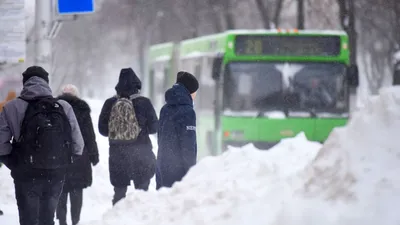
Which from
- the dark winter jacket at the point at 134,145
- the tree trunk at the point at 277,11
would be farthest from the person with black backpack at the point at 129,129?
the tree trunk at the point at 277,11

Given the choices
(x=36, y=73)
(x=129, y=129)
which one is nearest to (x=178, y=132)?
(x=129, y=129)

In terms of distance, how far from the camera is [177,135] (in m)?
7.86

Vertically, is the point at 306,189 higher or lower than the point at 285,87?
lower

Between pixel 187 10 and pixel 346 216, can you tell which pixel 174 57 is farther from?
pixel 346 216

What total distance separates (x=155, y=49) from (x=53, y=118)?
17.8 meters

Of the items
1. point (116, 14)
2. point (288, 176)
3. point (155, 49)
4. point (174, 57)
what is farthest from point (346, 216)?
point (116, 14)

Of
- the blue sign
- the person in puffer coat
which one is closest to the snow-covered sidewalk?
the blue sign

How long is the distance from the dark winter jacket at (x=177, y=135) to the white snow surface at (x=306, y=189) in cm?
20

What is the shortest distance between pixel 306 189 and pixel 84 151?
3822 mm

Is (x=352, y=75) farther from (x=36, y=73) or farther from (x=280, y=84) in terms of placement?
(x=36, y=73)

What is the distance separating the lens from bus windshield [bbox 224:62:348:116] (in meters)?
14.8

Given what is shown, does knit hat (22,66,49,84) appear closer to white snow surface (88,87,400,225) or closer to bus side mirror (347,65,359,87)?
white snow surface (88,87,400,225)

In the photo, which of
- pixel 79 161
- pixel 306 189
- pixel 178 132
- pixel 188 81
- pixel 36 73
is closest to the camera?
pixel 306 189

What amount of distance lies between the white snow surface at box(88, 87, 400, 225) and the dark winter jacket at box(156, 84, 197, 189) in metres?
0.20
